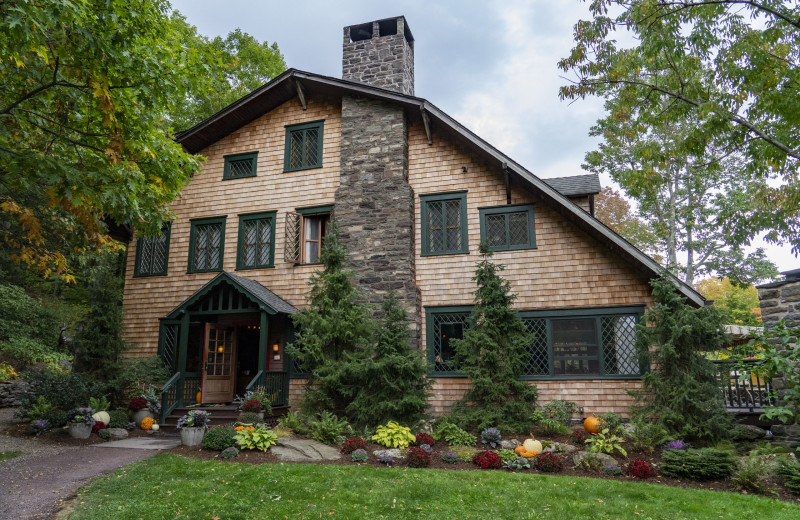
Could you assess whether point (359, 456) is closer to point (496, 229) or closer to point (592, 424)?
point (592, 424)

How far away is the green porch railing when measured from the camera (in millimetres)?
11742

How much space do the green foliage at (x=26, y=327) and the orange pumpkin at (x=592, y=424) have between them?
11.2m

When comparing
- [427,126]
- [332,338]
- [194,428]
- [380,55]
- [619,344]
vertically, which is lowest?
[194,428]

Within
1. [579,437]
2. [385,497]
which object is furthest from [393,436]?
[579,437]

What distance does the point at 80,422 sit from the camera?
34.4ft

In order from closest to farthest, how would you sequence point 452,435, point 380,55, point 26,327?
point 452,435 → point 26,327 → point 380,55

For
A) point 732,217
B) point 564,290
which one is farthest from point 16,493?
point 732,217

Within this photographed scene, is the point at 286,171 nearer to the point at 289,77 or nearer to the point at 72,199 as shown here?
the point at 289,77

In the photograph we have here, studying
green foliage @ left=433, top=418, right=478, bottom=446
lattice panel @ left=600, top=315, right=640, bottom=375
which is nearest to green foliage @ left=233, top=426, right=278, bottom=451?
green foliage @ left=433, top=418, right=478, bottom=446

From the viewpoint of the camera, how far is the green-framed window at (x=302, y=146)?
13812 millimetres

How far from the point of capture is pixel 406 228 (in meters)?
12.4

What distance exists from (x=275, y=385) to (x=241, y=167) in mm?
6157

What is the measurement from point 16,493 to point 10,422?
22.3 ft

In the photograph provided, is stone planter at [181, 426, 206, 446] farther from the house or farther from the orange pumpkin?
the orange pumpkin
